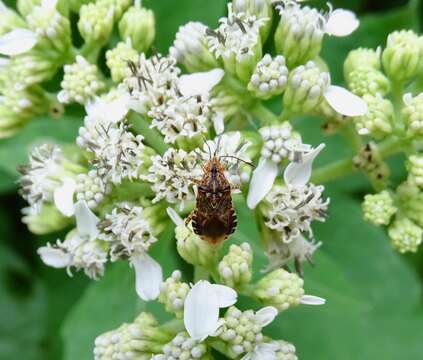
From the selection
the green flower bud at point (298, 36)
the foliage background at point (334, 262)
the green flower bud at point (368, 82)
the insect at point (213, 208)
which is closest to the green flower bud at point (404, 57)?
the green flower bud at point (368, 82)

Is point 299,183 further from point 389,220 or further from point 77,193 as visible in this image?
point 77,193

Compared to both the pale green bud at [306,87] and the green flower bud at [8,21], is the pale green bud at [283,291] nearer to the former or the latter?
the pale green bud at [306,87]

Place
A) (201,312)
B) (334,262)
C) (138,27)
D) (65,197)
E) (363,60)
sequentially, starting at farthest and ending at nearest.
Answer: (334,262) → (138,27) → (363,60) → (65,197) → (201,312)

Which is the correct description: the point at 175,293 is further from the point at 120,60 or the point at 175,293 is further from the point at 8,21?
the point at 8,21

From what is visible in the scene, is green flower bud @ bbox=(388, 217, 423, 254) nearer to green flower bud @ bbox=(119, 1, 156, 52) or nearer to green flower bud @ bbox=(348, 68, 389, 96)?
green flower bud @ bbox=(348, 68, 389, 96)

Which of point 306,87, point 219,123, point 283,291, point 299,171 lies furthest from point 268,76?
point 283,291

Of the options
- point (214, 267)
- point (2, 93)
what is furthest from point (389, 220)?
point (2, 93)

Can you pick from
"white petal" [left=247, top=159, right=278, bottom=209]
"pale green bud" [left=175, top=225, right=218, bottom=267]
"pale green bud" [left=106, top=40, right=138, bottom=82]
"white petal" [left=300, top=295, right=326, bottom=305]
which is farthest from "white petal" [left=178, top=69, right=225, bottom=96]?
"white petal" [left=300, top=295, right=326, bottom=305]

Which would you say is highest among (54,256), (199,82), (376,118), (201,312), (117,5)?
(117,5)
